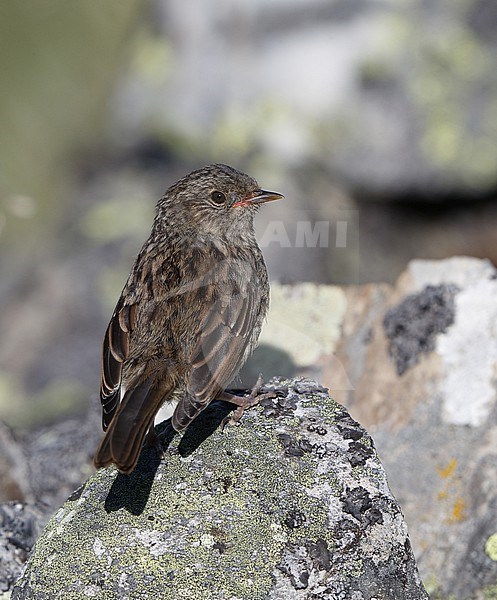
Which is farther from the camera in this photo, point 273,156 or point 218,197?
point 273,156

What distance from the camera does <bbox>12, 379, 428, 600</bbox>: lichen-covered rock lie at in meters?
3.72

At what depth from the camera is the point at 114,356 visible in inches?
193

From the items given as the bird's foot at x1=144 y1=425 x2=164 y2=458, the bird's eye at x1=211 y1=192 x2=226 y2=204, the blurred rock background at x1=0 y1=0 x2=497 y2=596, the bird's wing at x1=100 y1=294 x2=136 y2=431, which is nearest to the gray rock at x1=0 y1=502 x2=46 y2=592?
the bird's wing at x1=100 y1=294 x2=136 y2=431

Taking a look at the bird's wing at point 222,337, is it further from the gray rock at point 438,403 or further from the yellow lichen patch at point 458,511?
the yellow lichen patch at point 458,511

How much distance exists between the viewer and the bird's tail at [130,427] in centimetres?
390

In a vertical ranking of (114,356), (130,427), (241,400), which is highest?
(114,356)

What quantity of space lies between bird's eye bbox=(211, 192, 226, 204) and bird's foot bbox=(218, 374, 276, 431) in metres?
1.61

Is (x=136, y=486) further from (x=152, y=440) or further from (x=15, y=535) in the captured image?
(x=15, y=535)

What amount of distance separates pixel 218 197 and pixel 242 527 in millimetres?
2619

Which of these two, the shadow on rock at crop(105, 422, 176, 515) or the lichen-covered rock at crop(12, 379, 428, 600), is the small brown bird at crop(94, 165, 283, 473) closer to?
the shadow on rock at crop(105, 422, 176, 515)

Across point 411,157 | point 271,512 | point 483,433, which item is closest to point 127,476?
point 271,512

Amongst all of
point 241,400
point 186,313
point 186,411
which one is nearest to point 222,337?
point 186,313

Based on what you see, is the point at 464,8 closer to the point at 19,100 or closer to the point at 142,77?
the point at 142,77

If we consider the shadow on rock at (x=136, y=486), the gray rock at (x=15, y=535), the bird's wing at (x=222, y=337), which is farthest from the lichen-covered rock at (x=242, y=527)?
the gray rock at (x=15, y=535)
